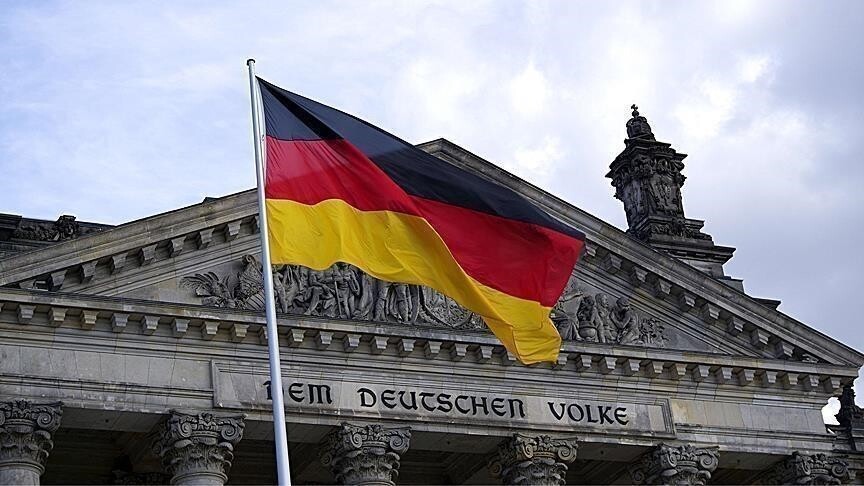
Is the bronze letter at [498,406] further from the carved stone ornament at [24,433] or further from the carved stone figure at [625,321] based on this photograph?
the carved stone ornament at [24,433]

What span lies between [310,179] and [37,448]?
1045 cm

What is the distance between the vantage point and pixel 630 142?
151 feet

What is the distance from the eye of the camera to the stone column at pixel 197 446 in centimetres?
3400

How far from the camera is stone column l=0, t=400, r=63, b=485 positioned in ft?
107

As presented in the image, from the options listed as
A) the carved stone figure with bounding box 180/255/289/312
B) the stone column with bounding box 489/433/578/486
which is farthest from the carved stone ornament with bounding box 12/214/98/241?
the stone column with bounding box 489/433/578/486

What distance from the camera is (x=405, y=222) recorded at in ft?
86.7

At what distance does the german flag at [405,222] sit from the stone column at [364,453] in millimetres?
9521

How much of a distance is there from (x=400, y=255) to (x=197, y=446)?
9.70 m

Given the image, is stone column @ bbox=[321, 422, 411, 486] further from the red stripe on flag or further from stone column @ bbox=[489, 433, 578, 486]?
the red stripe on flag

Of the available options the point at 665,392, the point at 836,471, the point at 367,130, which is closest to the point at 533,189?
the point at 665,392

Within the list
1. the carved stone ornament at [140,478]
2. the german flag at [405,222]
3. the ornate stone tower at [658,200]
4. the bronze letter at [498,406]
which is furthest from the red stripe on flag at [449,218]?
the ornate stone tower at [658,200]

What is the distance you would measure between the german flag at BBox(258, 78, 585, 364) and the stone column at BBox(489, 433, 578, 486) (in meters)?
10.4

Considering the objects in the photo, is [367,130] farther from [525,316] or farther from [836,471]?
[836,471]

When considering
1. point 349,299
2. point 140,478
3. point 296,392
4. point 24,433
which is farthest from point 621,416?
point 24,433
